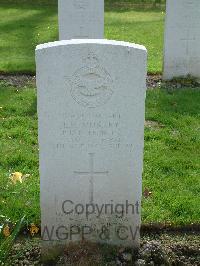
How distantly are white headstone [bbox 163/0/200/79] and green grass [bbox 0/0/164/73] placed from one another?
561 millimetres

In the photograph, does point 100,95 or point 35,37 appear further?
point 35,37

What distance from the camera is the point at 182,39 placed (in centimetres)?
824

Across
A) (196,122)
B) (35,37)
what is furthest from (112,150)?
(35,37)

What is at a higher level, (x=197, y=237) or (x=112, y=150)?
(x=112, y=150)

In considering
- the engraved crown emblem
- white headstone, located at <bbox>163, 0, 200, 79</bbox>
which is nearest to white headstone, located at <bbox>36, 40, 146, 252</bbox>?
the engraved crown emblem

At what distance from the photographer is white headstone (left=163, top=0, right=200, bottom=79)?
801cm

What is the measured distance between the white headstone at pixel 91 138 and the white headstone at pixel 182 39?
463cm

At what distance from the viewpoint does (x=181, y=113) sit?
694cm

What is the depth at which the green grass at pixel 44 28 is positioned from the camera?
9.60 m

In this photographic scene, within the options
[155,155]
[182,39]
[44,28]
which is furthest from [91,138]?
[44,28]

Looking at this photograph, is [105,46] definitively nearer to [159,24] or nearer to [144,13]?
[159,24]

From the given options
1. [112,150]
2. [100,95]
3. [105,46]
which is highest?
[105,46]

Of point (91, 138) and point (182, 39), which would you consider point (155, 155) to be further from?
point (182, 39)

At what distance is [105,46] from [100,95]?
1.16ft
